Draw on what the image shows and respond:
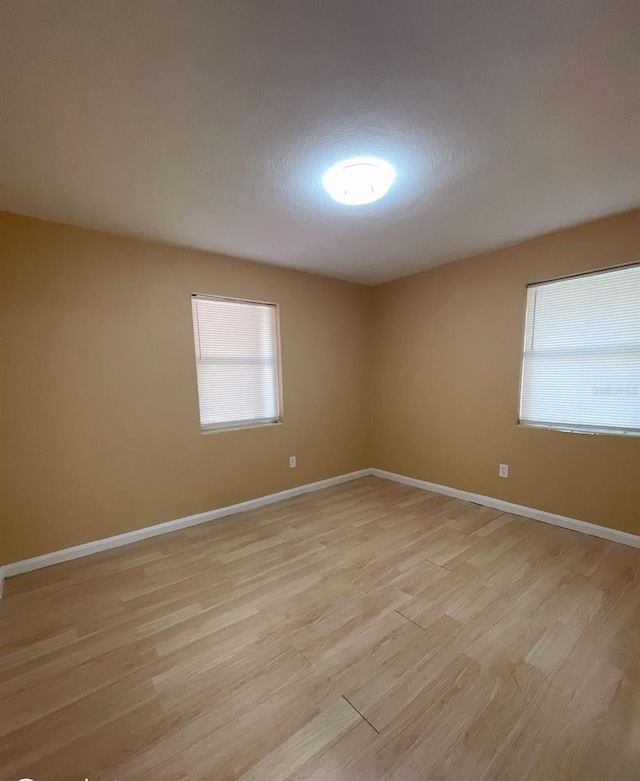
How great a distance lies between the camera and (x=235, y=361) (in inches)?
126

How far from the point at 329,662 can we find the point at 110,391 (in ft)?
7.61

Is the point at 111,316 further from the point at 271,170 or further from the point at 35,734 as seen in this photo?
the point at 35,734

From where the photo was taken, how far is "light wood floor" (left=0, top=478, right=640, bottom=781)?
114 centimetres

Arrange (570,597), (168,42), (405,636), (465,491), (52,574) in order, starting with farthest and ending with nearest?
(465,491), (52,574), (570,597), (405,636), (168,42)

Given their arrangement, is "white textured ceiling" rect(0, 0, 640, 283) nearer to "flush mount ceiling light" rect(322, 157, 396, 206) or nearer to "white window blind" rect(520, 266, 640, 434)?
"flush mount ceiling light" rect(322, 157, 396, 206)

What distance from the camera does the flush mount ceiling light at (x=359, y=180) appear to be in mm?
1658

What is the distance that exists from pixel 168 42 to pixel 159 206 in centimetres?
116

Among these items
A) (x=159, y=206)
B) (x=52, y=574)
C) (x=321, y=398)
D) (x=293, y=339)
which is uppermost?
(x=159, y=206)

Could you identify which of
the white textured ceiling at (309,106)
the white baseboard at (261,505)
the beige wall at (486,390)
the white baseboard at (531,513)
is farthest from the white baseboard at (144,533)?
the white textured ceiling at (309,106)

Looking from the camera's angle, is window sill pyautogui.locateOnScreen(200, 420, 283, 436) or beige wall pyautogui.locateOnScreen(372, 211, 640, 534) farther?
window sill pyautogui.locateOnScreen(200, 420, 283, 436)

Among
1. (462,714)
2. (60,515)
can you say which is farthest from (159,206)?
(462,714)

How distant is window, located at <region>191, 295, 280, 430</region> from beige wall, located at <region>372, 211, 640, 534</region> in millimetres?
1471

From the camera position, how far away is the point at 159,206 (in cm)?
208

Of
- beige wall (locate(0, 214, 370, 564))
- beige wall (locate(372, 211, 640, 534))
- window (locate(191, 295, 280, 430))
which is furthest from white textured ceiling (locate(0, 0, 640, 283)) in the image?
window (locate(191, 295, 280, 430))
